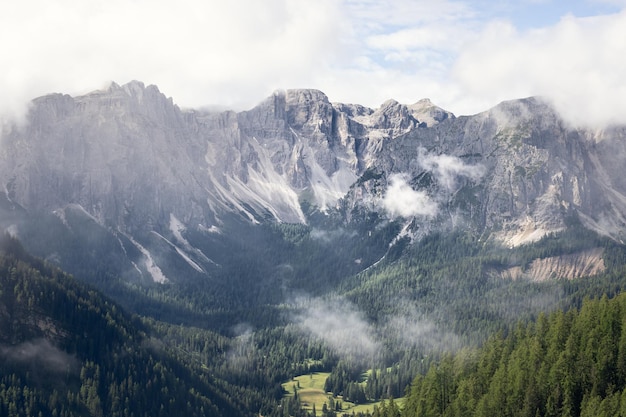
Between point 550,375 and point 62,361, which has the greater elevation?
point 550,375

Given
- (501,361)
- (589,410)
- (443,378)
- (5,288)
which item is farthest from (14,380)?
(589,410)

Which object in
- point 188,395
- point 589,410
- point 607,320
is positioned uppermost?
point 607,320

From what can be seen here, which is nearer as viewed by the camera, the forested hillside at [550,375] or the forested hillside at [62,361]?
the forested hillside at [550,375]

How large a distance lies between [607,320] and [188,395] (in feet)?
355

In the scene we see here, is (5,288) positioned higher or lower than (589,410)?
higher

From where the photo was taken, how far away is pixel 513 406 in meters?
128

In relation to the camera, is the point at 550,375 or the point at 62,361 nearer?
the point at 550,375

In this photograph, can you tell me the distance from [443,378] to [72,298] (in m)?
93.5

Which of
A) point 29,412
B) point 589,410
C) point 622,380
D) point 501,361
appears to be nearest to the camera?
point 589,410

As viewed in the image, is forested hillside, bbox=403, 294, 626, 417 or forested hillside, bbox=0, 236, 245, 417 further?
forested hillside, bbox=0, 236, 245, 417

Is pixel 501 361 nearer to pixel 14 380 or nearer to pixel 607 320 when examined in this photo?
pixel 607 320

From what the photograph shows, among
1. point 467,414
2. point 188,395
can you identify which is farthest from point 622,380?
point 188,395

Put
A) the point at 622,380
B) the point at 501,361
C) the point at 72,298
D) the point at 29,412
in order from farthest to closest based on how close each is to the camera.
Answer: the point at 72,298 < the point at 29,412 < the point at 501,361 < the point at 622,380

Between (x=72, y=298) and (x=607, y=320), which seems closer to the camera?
(x=607, y=320)
